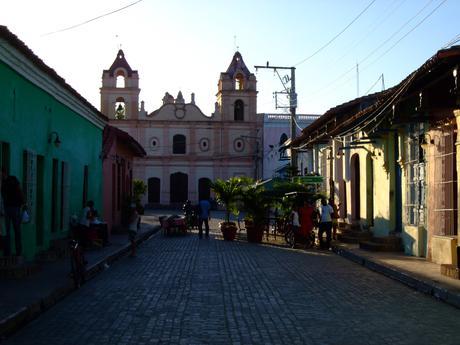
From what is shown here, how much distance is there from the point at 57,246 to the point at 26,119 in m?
3.64

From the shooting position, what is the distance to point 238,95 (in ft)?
212

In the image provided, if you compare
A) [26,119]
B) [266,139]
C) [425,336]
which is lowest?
[425,336]

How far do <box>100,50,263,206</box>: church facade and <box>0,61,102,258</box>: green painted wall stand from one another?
Answer: 41656mm

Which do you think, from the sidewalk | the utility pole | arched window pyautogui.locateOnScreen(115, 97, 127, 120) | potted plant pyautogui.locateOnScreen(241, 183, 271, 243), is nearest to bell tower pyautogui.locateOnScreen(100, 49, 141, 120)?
arched window pyautogui.locateOnScreen(115, 97, 127, 120)

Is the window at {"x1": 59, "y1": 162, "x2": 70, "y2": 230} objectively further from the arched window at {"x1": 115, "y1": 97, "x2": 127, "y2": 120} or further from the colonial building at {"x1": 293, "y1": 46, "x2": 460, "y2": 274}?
the arched window at {"x1": 115, "y1": 97, "x2": 127, "y2": 120}

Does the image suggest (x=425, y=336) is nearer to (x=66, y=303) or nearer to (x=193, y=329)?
(x=193, y=329)

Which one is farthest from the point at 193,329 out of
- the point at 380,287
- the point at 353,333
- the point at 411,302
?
the point at 380,287

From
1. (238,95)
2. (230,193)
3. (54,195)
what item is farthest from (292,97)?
(238,95)

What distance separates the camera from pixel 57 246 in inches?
650

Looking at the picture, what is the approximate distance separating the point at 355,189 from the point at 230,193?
484 cm

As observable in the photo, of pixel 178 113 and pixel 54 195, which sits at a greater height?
pixel 178 113

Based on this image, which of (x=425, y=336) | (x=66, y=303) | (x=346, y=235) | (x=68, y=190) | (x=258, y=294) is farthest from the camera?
(x=346, y=235)

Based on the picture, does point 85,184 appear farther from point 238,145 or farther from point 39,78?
point 238,145

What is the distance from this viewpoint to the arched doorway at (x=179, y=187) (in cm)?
6531
